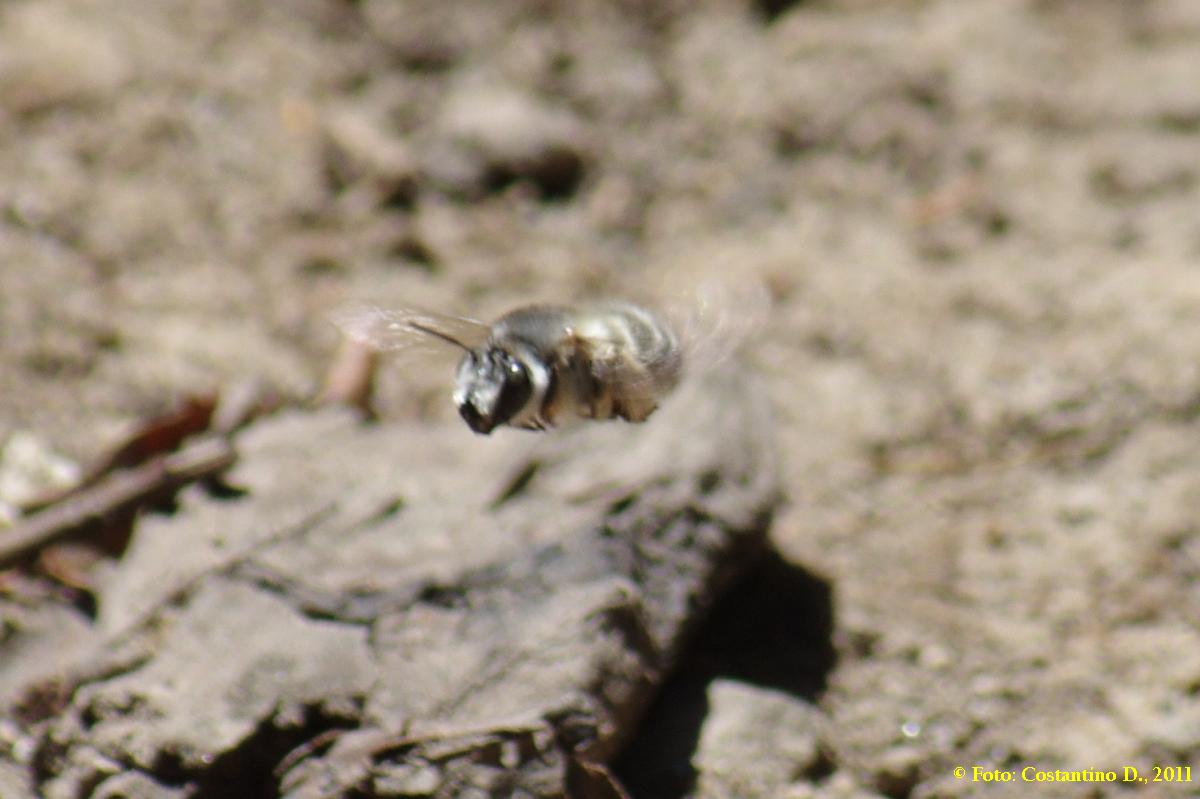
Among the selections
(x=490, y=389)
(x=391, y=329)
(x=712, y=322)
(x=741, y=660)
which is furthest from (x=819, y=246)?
(x=490, y=389)

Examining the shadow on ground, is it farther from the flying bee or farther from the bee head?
the bee head

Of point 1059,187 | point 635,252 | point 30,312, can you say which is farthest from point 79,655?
point 1059,187

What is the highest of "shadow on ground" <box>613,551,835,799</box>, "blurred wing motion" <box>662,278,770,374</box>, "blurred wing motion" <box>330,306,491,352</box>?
"blurred wing motion" <box>330,306,491,352</box>

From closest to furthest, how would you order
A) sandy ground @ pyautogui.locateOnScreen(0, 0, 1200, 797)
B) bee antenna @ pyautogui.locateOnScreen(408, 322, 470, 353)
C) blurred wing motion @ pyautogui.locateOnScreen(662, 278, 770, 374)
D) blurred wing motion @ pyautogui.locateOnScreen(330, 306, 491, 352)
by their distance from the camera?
bee antenna @ pyautogui.locateOnScreen(408, 322, 470, 353)
blurred wing motion @ pyautogui.locateOnScreen(330, 306, 491, 352)
blurred wing motion @ pyautogui.locateOnScreen(662, 278, 770, 374)
sandy ground @ pyautogui.locateOnScreen(0, 0, 1200, 797)

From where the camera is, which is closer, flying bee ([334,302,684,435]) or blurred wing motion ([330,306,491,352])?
flying bee ([334,302,684,435])

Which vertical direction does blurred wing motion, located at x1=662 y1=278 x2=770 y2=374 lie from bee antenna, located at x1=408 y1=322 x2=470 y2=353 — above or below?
below

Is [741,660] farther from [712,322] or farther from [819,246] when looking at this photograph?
[819,246]

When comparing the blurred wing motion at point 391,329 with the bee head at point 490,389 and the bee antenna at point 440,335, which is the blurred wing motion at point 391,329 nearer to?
the bee antenna at point 440,335

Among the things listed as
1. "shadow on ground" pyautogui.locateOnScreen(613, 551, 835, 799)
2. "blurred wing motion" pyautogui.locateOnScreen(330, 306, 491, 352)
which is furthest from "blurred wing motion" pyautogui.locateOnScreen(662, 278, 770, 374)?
"shadow on ground" pyautogui.locateOnScreen(613, 551, 835, 799)
